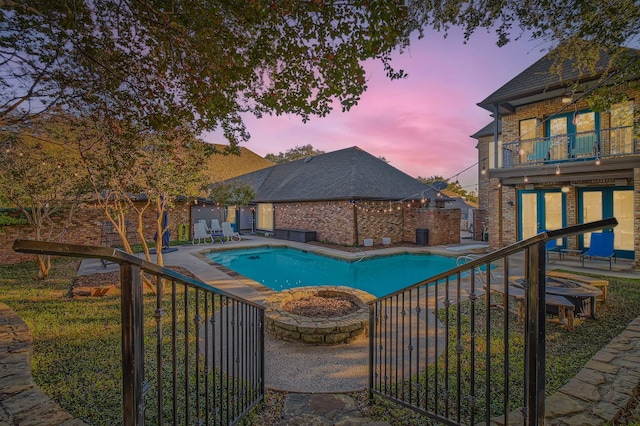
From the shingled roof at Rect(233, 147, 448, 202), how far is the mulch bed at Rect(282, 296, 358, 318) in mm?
9238

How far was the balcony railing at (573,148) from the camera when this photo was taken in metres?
10.3

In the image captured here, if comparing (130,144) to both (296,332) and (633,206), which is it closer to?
(296,332)

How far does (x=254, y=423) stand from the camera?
115 inches

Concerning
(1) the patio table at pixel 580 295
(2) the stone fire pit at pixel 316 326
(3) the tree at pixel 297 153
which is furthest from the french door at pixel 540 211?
(3) the tree at pixel 297 153

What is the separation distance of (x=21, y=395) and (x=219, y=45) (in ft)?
13.2

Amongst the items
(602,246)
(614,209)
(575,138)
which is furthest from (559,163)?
(602,246)

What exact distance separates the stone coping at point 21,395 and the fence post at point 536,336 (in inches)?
118

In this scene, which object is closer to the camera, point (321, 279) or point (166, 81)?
point (166, 81)

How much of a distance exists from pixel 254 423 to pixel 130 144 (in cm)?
411

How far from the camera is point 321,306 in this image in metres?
6.07

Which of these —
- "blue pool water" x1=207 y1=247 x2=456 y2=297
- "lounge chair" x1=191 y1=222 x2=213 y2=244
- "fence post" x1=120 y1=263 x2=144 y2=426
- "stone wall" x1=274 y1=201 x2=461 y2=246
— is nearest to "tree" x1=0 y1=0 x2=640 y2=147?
"fence post" x1=120 y1=263 x2=144 y2=426

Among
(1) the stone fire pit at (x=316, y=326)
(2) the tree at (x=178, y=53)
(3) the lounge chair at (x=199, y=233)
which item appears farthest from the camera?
(3) the lounge chair at (x=199, y=233)

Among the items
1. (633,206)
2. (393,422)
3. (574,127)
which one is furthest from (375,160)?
(393,422)

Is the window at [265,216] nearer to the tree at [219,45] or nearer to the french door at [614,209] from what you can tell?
the french door at [614,209]
